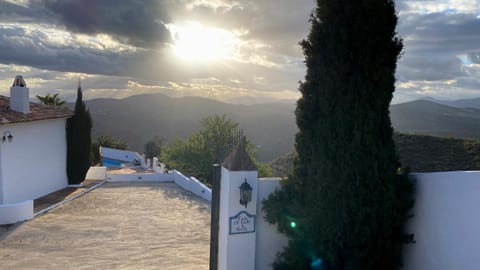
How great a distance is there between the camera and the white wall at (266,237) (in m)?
6.16

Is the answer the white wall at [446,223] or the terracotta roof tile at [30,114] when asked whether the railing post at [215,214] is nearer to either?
the white wall at [446,223]

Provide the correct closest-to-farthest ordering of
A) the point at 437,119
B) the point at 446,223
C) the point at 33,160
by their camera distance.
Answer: the point at 446,223, the point at 33,160, the point at 437,119

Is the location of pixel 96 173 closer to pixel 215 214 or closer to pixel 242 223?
pixel 215 214

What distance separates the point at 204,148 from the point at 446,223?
69.9 ft

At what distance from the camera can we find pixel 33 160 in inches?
582

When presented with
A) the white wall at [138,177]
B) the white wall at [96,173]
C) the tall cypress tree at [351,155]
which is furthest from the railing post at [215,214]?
the white wall at [96,173]

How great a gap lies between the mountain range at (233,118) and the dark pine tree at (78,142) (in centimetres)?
2451

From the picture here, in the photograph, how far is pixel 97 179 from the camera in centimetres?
1994

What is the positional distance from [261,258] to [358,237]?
5.30 feet

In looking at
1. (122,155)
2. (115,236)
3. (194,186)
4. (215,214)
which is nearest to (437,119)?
(122,155)

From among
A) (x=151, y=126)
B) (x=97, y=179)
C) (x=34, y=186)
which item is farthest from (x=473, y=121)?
(x=151, y=126)

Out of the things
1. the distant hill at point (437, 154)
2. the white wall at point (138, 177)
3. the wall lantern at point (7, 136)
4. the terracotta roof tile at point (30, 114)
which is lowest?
the white wall at point (138, 177)

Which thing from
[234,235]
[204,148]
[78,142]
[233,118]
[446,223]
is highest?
[233,118]

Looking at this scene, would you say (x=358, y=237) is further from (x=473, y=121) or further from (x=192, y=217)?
(x=473, y=121)
